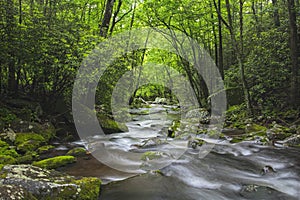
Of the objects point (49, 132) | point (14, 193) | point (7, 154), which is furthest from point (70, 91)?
point (14, 193)

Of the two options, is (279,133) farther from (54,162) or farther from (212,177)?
(54,162)

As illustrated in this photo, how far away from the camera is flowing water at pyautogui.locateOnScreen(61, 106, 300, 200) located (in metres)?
4.51

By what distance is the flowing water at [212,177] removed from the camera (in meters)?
4.51

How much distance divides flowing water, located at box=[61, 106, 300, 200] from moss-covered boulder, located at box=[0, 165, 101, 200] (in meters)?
0.45

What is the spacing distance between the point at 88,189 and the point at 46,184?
70cm

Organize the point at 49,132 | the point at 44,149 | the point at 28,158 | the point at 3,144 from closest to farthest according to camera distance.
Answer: the point at 28,158, the point at 3,144, the point at 44,149, the point at 49,132

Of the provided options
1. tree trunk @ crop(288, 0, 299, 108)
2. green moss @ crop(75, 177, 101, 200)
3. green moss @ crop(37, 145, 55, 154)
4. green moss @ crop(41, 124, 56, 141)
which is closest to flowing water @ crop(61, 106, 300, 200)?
green moss @ crop(75, 177, 101, 200)

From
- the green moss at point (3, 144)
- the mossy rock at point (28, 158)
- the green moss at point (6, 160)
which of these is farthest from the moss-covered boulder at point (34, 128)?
A: the green moss at point (6, 160)

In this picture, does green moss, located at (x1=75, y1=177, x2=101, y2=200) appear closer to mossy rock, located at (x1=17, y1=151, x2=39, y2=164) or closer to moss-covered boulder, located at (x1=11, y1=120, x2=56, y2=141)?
mossy rock, located at (x1=17, y1=151, x2=39, y2=164)

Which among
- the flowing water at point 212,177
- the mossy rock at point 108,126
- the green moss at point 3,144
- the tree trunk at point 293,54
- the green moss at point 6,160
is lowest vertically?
the flowing water at point 212,177

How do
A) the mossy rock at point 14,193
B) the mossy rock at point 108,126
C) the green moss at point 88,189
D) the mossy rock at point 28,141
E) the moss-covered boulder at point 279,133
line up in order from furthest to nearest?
1. the mossy rock at point 108,126
2. the moss-covered boulder at point 279,133
3. the mossy rock at point 28,141
4. the green moss at point 88,189
5. the mossy rock at point 14,193

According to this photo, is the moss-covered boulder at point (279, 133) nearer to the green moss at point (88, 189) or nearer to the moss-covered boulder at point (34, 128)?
the green moss at point (88, 189)

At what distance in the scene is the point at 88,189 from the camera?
4062mm

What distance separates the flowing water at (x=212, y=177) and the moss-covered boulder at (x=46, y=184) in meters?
0.45
